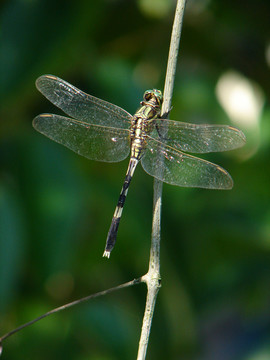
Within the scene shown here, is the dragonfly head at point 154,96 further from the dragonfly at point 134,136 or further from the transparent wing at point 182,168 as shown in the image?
the transparent wing at point 182,168

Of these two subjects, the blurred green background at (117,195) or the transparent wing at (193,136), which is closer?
the transparent wing at (193,136)

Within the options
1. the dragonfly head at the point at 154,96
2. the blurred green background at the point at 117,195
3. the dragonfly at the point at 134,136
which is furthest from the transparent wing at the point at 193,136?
the blurred green background at the point at 117,195

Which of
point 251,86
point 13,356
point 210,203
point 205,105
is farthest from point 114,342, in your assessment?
point 251,86

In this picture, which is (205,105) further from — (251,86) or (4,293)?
(4,293)

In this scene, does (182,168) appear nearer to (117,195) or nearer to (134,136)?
(134,136)

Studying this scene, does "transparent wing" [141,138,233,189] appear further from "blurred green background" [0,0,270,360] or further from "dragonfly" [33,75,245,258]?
"blurred green background" [0,0,270,360]

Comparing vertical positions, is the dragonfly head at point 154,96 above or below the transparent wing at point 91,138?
above

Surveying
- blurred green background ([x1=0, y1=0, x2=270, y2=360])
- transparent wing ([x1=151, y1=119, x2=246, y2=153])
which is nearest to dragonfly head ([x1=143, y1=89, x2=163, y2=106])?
transparent wing ([x1=151, y1=119, x2=246, y2=153])
